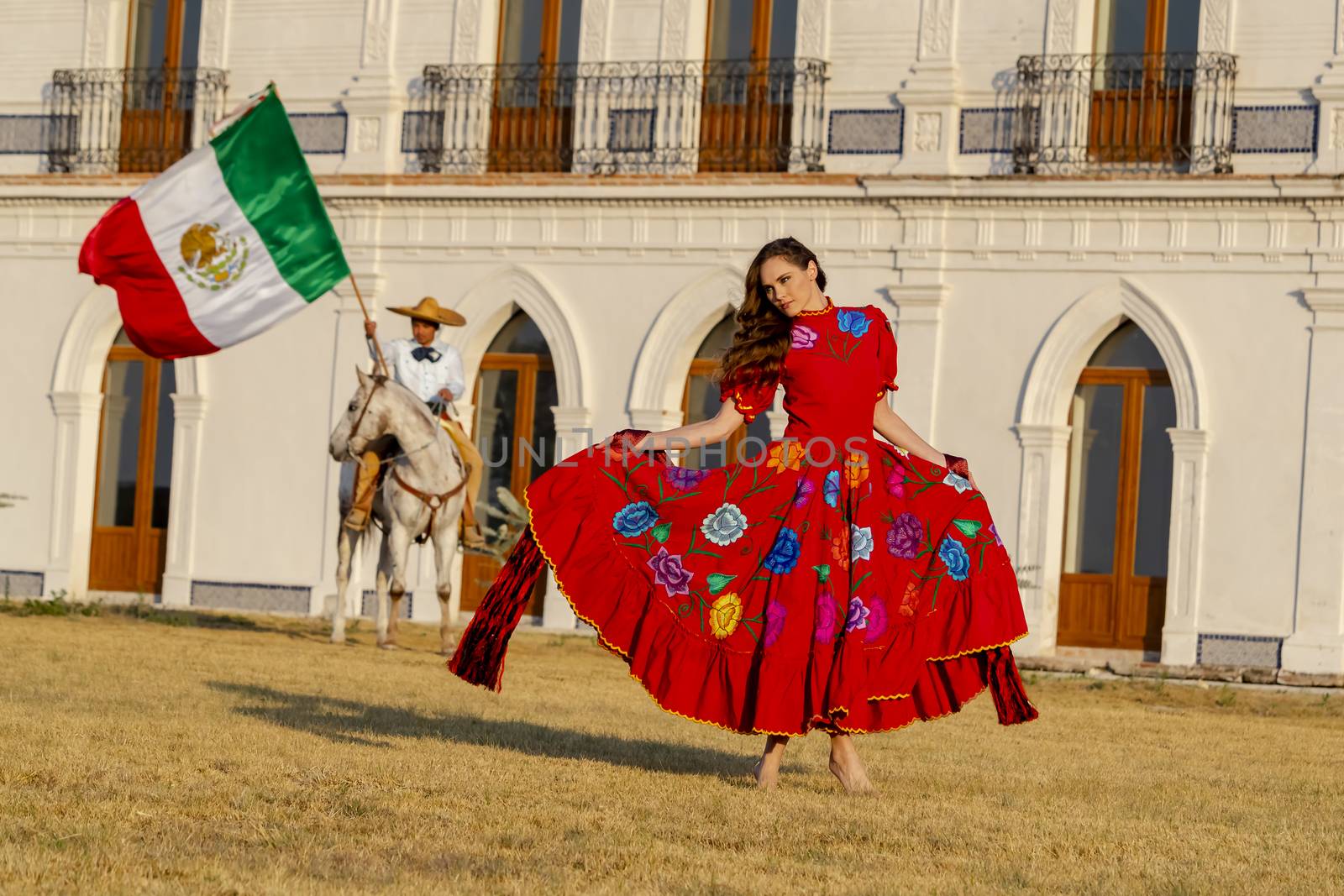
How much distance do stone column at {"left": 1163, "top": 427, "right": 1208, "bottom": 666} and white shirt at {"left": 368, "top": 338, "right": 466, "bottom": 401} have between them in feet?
22.2

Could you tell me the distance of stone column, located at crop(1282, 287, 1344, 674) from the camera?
17891 millimetres

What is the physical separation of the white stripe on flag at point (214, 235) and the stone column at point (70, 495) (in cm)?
678

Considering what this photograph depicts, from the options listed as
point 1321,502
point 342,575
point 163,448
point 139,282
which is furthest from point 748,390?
point 163,448

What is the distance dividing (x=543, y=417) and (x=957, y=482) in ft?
45.3

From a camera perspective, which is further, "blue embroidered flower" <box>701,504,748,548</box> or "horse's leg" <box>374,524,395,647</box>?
"horse's leg" <box>374,524,395,647</box>

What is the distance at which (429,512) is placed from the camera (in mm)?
14805

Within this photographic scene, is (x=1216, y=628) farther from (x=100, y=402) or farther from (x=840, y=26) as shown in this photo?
(x=100, y=402)

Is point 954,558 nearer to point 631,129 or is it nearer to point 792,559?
point 792,559

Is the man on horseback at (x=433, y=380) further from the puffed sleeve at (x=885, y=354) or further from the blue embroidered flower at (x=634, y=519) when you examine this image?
the puffed sleeve at (x=885, y=354)

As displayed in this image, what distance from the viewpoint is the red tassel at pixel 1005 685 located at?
7.22 m

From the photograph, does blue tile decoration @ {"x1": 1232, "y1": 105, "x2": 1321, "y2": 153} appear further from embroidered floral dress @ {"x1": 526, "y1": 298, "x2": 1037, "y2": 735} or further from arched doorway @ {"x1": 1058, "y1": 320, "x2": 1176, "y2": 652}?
embroidered floral dress @ {"x1": 526, "y1": 298, "x2": 1037, "y2": 735}

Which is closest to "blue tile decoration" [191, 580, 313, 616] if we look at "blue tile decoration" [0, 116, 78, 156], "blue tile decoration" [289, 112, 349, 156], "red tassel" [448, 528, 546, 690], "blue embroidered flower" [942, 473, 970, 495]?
"blue tile decoration" [289, 112, 349, 156]

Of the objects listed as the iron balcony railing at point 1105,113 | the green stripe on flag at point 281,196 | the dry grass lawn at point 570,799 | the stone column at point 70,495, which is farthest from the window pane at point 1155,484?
the stone column at point 70,495

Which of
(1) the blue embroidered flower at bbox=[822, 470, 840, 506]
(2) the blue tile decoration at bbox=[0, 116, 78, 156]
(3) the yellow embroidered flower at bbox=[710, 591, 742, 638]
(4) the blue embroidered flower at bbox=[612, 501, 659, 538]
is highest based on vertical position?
(2) the blue tile decoration at bbox=[0, 116, 78, 156]
